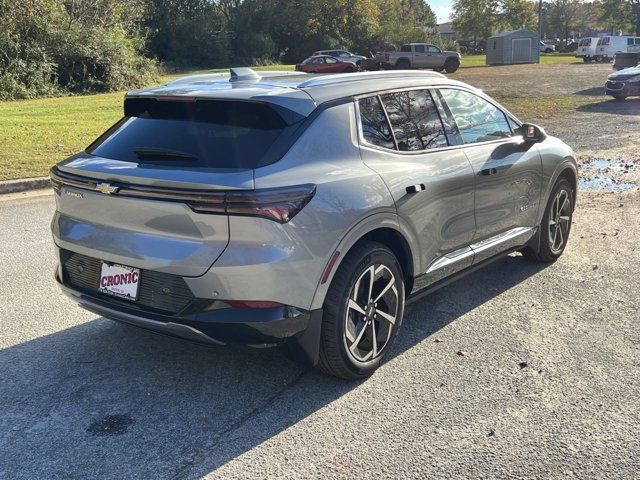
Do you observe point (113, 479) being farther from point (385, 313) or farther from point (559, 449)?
point (559, 449)

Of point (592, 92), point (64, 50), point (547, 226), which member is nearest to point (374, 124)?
point (547, 226)

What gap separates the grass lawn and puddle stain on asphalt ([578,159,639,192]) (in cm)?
820

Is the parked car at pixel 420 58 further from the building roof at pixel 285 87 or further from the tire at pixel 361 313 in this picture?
the tire at pixel 361 313

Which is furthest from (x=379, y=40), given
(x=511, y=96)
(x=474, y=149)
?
(x=474, y=149)

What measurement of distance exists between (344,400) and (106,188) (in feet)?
5.62

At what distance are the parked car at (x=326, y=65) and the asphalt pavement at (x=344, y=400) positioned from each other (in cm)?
3613

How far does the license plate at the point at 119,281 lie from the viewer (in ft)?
11.2

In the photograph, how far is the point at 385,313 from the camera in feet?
12.7

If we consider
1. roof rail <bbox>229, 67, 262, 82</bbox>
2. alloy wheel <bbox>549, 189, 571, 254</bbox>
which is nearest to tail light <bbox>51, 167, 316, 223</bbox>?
roof rail <bbox>229, 67, 262, 82</bbox>

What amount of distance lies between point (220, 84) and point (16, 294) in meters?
2.51

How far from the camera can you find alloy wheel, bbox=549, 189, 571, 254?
5.74 metres

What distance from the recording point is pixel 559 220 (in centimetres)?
588

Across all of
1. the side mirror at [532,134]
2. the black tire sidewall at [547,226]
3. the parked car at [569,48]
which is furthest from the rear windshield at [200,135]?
the parked car at [569,48]

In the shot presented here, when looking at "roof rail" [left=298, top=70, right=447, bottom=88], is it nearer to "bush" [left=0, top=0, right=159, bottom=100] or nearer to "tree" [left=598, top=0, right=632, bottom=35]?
"bush" [left=0, top=0, right=159, bottom=100]
